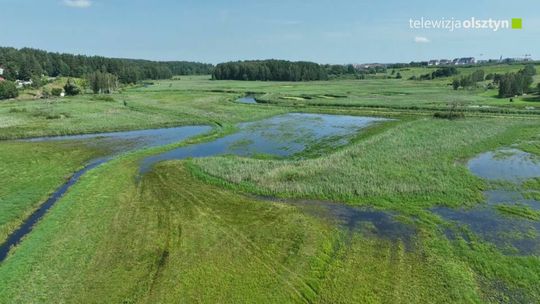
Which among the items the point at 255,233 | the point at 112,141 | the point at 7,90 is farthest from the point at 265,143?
the point at 7,90

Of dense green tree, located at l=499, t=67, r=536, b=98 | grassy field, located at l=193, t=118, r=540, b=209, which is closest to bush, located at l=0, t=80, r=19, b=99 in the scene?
grassy field, located at l=193, t=118, r=540, b=209

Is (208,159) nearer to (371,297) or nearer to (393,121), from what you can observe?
(371,297)

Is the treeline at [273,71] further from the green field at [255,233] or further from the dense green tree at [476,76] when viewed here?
the green field at [255,233]

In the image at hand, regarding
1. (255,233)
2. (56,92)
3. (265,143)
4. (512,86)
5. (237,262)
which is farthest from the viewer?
(56,92)

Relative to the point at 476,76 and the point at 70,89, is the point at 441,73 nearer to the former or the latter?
the point at 476,76

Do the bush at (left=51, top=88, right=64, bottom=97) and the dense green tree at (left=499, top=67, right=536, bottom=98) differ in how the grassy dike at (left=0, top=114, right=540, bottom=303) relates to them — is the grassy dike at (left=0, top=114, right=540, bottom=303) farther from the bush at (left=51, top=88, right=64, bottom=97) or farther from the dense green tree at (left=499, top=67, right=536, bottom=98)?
the bush at (left=51, top=88, right=64, bottom=97)

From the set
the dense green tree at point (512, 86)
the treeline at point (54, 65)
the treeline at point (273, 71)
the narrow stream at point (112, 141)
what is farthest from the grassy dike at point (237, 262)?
the treeline at point (273, 71)
